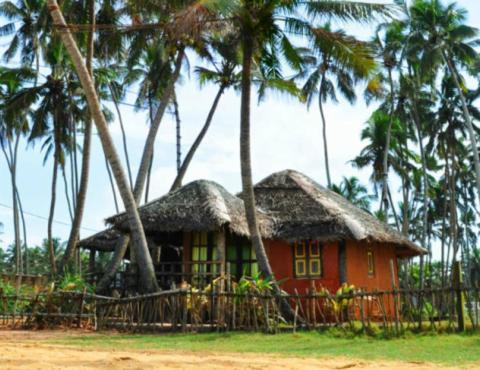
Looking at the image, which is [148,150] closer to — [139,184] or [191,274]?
[139,184]

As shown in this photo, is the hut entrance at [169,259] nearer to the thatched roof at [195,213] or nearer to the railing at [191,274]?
the railing at [191,274]

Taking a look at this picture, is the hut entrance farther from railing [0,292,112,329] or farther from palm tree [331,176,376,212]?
palm tree [331,176,376,212]

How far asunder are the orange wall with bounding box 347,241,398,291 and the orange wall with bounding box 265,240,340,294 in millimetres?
412

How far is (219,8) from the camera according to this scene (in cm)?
1150

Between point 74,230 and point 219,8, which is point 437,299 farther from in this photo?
point 74,230

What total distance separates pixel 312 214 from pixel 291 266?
138 centimetres

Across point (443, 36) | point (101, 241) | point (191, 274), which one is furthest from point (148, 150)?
point (443, 36)

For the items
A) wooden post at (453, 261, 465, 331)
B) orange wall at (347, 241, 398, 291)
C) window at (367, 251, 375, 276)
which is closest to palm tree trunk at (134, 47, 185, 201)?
orange wall at (347, 241, 398, 291)

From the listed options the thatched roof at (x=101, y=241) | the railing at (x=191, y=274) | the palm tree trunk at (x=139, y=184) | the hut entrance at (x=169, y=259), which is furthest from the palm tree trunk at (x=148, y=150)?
the railing at (x=191, y=274)

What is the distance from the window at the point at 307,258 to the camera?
14.7 metres

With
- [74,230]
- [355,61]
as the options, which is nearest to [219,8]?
[355,61]

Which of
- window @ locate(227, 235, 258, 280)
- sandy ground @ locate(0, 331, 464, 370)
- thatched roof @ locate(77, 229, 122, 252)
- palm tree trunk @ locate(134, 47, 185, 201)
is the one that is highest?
palm tree trunk @ locate(134, 47, 185, 201)

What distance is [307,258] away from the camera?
14.9m

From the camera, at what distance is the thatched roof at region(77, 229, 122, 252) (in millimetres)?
17484
